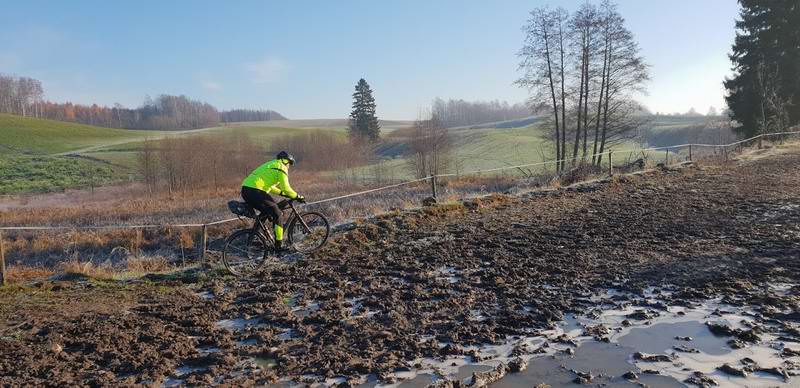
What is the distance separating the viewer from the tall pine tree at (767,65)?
2812 cm

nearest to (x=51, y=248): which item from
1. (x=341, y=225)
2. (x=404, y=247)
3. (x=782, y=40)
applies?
(x=341, y=225)

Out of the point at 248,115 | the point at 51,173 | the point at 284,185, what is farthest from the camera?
the point at 248,115

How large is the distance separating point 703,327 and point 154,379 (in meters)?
4.76

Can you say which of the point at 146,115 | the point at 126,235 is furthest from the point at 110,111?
the point at 126,235

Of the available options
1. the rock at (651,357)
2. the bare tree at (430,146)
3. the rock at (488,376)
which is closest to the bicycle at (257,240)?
the rock at (488,376)

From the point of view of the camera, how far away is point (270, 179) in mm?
7633

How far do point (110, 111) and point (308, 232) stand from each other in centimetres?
14135

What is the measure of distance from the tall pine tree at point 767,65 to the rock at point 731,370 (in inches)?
1147

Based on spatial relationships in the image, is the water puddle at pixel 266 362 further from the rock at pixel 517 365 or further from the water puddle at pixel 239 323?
the rock at pixel 517 365

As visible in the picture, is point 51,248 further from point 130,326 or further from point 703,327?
point 703,327

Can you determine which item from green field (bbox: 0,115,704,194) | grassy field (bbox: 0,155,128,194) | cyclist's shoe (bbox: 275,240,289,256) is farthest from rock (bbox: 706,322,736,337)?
grassy field (bbox: 0,155,128,194)

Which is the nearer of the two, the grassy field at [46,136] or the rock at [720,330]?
the rock at [720,330]

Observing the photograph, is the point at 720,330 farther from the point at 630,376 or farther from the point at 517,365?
the point at 517,365

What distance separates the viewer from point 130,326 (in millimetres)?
5367
